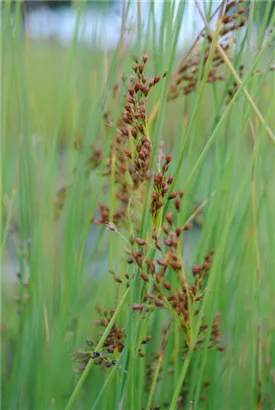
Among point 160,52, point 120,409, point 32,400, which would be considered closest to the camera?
point 120,409

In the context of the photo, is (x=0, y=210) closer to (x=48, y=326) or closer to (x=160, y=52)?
(x=48, y=326)

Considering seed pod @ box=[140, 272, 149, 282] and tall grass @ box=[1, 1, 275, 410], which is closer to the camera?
seed pod @ box=[140, 272, 149, 282]

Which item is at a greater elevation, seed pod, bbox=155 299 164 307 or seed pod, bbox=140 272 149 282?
seed pod, bbox=140 272 149 282

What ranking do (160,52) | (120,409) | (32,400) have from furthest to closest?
(32,400) → (160,52) → (120,409)

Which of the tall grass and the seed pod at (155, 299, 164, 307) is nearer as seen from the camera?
the seed pod at (155, 299, 164, 307)

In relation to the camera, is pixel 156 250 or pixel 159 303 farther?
pixel 156 250

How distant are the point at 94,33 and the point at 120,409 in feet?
2.05

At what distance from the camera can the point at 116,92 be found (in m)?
1.08

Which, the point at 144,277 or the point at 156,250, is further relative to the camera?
the point at 156,250

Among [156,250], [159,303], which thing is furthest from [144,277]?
[156,250]

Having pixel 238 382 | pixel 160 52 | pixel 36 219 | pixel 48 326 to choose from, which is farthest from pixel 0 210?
pixel 238 382

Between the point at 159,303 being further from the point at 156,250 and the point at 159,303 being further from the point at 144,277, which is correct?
the point at 156,250

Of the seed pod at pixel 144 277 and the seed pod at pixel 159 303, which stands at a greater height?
the seed pod at pixel 144 277

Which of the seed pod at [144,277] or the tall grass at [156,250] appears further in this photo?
the tall grass at [156,250]
